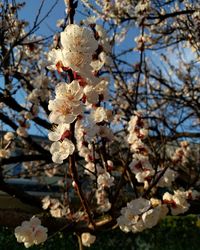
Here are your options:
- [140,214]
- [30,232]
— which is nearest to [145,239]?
[30,232]

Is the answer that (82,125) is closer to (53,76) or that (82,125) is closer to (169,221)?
(53,76)

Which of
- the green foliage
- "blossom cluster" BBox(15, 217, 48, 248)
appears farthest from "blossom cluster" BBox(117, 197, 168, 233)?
the green foliage

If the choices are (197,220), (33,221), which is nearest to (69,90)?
(33,221)

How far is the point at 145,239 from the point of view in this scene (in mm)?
8070

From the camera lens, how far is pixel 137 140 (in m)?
3.10

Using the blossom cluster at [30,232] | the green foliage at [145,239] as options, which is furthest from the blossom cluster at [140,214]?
the green foliage at [145,239]

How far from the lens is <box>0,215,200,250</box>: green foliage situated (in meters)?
6.82

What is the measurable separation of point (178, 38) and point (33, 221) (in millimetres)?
4580

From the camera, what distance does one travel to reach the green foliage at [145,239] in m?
6.82

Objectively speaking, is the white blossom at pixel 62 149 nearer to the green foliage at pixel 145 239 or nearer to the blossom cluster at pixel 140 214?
the blossom cluster at pixel 140 214

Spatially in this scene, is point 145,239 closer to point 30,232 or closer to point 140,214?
point 30,232

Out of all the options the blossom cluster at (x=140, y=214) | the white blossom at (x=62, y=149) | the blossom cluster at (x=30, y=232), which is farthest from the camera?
the blossom cluster at (x=30, y=232)

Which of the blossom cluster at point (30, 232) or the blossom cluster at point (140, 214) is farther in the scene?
the blossom cluster at point (30, 232)

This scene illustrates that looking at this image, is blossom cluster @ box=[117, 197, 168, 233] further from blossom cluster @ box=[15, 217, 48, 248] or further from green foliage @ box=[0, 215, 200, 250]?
green foliage @ box=[0, 215, 200, 250]
